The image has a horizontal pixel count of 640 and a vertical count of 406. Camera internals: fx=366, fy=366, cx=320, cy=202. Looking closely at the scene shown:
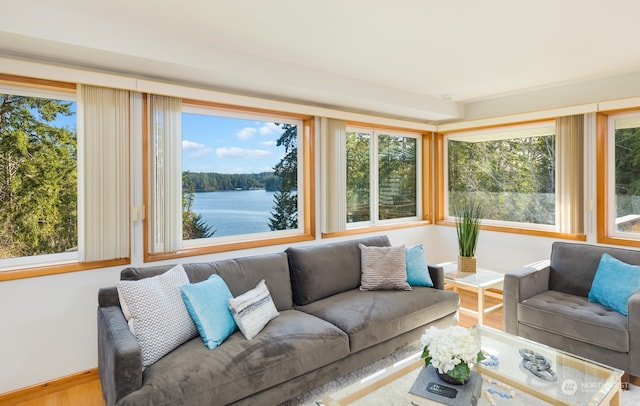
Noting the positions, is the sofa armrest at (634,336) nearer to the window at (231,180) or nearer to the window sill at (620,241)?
the window sill at (620,241)

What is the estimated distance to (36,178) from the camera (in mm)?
2672

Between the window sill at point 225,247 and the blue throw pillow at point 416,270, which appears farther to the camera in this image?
the blue throw pillow at point 416,270

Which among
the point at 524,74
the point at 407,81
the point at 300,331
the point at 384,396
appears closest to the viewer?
the point at 384,396

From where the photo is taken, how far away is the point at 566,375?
205cm

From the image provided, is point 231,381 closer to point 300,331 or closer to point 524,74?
point 300,331

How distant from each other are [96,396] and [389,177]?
3981mm

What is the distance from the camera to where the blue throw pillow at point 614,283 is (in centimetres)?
275

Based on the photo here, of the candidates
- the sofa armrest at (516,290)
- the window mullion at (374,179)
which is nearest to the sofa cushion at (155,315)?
the sofa armrest at (516,290)

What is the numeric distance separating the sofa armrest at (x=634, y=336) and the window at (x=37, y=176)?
4.04m

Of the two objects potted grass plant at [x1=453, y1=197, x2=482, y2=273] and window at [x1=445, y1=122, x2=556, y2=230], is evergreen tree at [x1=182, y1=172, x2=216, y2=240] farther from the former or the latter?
window at [x1=445, y1=122, x2=556, y2=230]

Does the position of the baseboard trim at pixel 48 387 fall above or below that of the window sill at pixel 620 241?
below

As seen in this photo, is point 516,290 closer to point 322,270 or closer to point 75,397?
point 322,270

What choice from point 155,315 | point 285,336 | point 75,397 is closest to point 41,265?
point 75,397

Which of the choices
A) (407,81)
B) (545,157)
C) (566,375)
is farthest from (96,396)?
(545,157)
